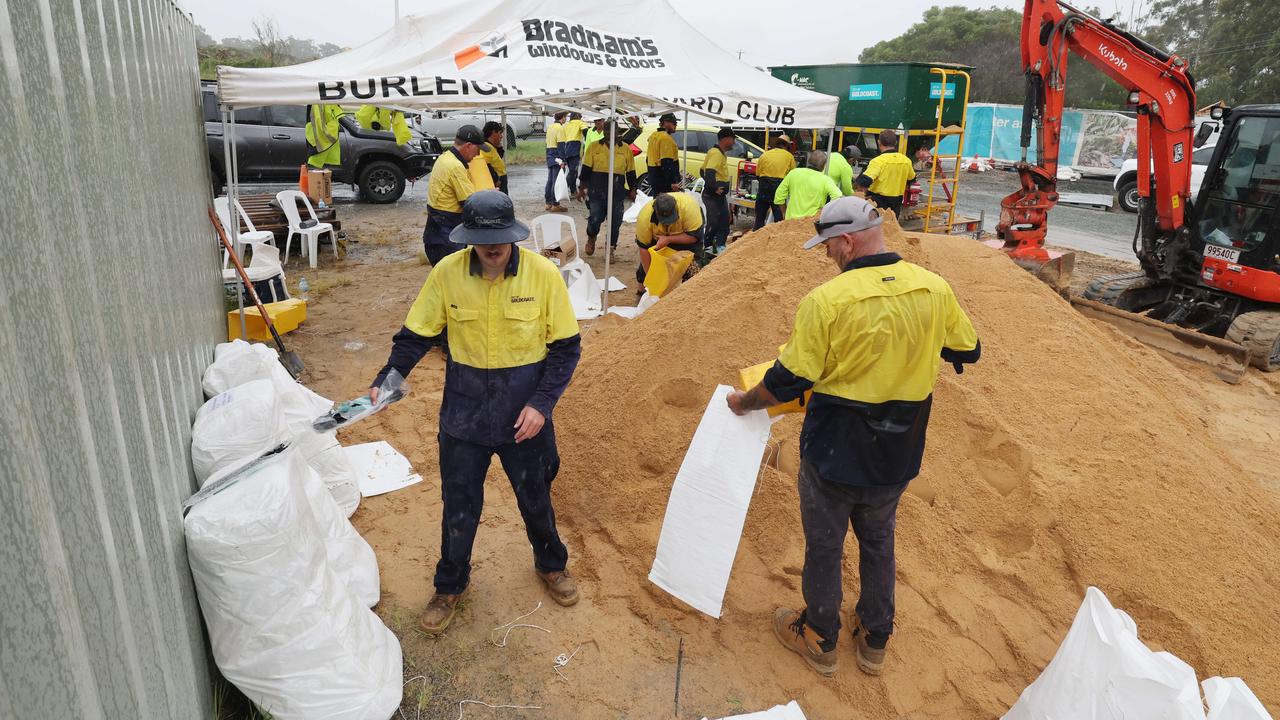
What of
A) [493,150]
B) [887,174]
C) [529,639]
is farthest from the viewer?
[887,174]

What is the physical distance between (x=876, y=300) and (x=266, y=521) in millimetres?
2074

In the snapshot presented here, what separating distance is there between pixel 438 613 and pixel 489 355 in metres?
1.16

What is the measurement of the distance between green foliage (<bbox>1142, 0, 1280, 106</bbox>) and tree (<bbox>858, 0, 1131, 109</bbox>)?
2861mm

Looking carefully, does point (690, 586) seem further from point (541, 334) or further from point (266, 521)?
point (266, 521)

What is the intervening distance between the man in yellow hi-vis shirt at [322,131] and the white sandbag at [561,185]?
4.29 m

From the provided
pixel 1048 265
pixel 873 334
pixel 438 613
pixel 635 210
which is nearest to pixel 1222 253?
pixel 1048 265

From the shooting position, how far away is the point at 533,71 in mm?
7066

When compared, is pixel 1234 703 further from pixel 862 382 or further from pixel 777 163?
pixel 777 163

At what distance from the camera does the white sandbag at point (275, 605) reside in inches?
88.1

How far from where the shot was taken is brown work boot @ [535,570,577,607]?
3.38 metres

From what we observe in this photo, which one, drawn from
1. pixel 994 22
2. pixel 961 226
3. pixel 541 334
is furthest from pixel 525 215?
pixel 994 22

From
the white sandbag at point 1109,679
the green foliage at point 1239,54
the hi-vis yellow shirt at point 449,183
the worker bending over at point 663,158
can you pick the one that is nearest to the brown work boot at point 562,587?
the white sandbag at point 1109,679

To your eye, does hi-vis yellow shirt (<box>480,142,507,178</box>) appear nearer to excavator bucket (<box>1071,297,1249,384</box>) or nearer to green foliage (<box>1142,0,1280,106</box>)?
excavator bucket (<box>1071,297,1249,384</box>)

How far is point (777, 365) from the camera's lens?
107 inches
